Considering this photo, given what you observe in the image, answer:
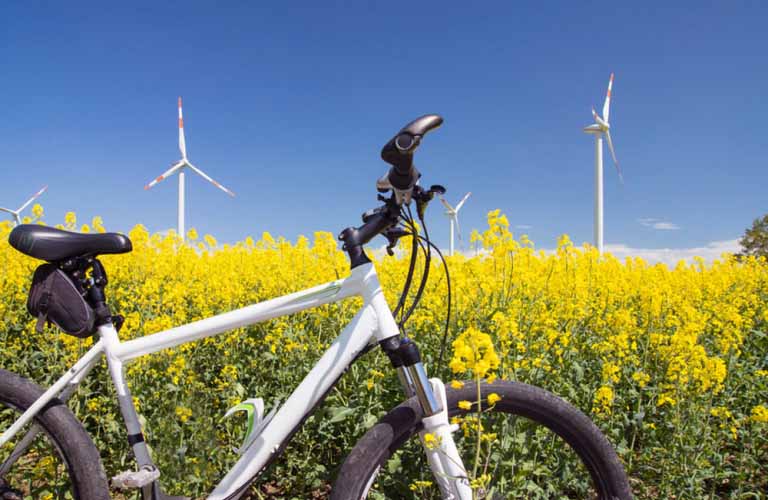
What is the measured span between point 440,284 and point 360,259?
1.88 meters

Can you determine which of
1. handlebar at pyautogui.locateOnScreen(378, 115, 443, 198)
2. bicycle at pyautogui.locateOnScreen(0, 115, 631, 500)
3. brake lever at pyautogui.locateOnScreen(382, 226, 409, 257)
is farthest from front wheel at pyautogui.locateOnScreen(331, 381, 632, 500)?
handlebar at pyautogui.locateOnScreen(378, 115, 443, 198)

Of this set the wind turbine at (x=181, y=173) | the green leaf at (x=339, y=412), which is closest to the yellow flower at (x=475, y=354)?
the green leaf at (x=339, y=412)

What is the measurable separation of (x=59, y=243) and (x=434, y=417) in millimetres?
1501

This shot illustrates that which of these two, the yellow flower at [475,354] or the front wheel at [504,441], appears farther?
the front wheel at [504,441]

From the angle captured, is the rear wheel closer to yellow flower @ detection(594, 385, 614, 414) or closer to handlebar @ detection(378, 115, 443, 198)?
handlebar @ detection(378, 115, 443, 198)

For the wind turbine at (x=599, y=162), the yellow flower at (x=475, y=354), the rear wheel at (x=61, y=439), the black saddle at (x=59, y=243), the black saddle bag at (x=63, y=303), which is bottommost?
the yellow flower at (x=475, y=354)

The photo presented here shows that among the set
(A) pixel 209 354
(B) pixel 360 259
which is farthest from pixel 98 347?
(A) pixel 209 354

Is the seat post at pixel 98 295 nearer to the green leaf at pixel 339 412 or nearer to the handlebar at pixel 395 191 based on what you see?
the handlebar at pixel 395 191

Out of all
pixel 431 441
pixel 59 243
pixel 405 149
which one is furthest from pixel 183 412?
pixel 405 149

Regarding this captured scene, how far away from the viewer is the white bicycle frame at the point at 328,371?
1791 millimetres

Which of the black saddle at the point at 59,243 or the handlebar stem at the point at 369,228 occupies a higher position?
the black saddle at the point at 59,243

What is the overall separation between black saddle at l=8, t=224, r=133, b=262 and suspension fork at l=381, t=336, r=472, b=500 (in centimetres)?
108

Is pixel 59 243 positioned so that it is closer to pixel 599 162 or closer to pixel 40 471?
pixel 40 471

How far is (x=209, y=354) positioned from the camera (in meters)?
3.38
